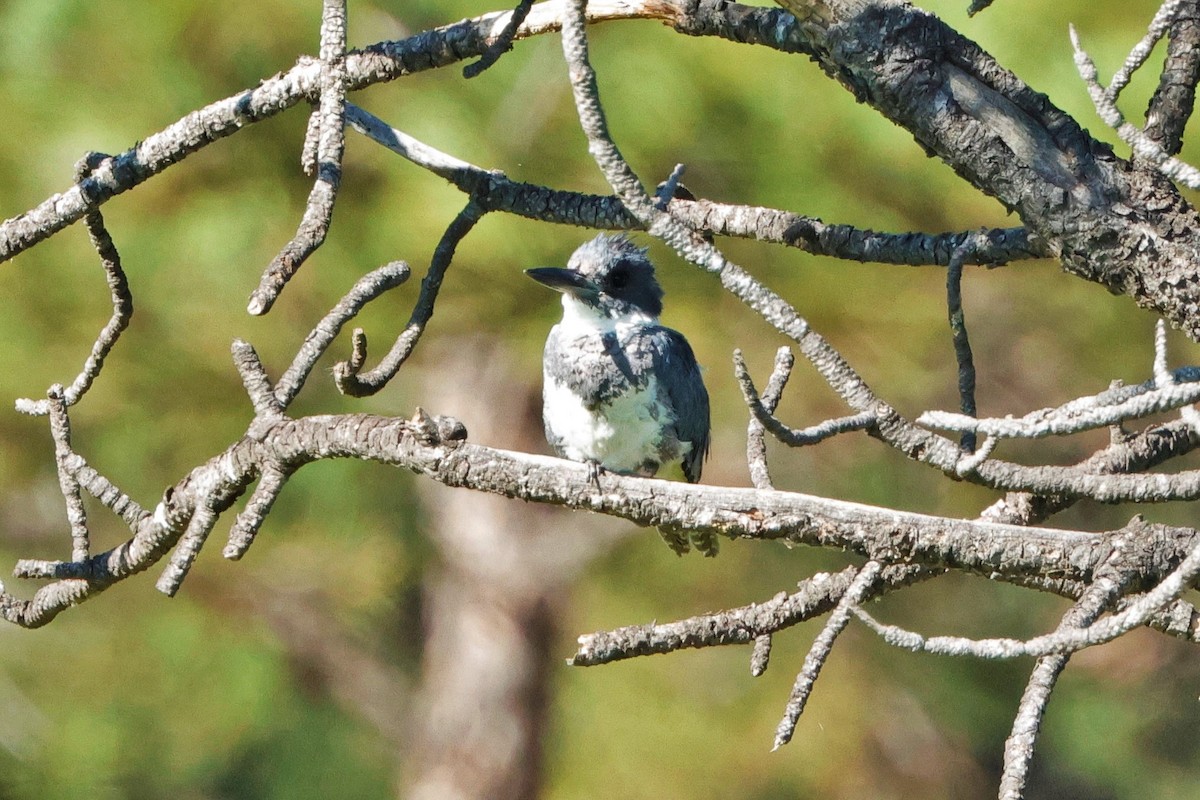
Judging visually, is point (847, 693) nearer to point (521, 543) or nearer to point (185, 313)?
point (521, 543)

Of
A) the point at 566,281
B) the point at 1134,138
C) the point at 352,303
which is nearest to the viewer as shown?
the point at 1134,138

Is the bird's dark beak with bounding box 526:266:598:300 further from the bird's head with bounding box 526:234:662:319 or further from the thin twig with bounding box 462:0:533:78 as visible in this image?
the thin twig with bounding box 462:0:533:78

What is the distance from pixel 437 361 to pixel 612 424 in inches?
55.1

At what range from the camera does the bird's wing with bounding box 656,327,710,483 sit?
118 inches

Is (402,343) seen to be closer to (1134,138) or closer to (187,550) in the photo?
(187,550)

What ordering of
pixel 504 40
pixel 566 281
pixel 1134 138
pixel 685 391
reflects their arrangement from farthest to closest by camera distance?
1. pixel 685 391
2. pixel 566 281
3. pixel 504 40
4. pixel 1134 138

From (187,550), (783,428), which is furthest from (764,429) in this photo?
(187,550)

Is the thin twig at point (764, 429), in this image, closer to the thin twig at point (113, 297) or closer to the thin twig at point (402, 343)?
the thin twig at point (402, 343)

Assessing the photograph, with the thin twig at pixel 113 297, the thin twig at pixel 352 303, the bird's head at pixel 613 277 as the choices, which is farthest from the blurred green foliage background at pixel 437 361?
the thin twig at pixel 352 303

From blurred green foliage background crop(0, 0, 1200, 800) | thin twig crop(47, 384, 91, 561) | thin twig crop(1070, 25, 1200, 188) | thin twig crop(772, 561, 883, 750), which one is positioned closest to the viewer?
thin twig crop(1070, 25, 1200, 188)

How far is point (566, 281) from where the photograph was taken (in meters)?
2.86

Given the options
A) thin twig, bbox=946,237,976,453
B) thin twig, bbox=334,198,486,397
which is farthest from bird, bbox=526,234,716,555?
thin twig, bbox=946,237,976,453

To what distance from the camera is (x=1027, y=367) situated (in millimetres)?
4008

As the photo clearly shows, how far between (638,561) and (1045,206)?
113 inches
